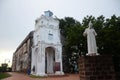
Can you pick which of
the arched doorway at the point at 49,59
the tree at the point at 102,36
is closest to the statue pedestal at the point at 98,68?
the tree at the point at 102,36

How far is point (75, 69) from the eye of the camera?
28.1 metres

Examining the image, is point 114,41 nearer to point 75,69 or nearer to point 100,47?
point 100,47

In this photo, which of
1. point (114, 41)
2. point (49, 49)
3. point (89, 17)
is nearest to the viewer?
point (114, 41)

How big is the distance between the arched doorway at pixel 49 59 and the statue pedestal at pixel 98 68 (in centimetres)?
1936

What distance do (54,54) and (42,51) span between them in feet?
11.8

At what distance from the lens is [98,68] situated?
13.0ft

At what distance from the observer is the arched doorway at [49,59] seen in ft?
75.9

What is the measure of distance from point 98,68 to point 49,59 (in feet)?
65.7

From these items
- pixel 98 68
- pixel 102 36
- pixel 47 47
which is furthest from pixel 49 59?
pixel 98 68

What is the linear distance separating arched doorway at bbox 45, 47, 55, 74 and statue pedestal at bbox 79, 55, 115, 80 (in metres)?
19.4

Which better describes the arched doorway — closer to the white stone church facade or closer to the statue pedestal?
the white stone church facade

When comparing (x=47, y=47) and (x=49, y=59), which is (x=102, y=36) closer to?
(x=47, y=47)

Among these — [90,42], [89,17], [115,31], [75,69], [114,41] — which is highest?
[89,17]

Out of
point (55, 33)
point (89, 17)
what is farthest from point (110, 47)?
point (55, 33)
